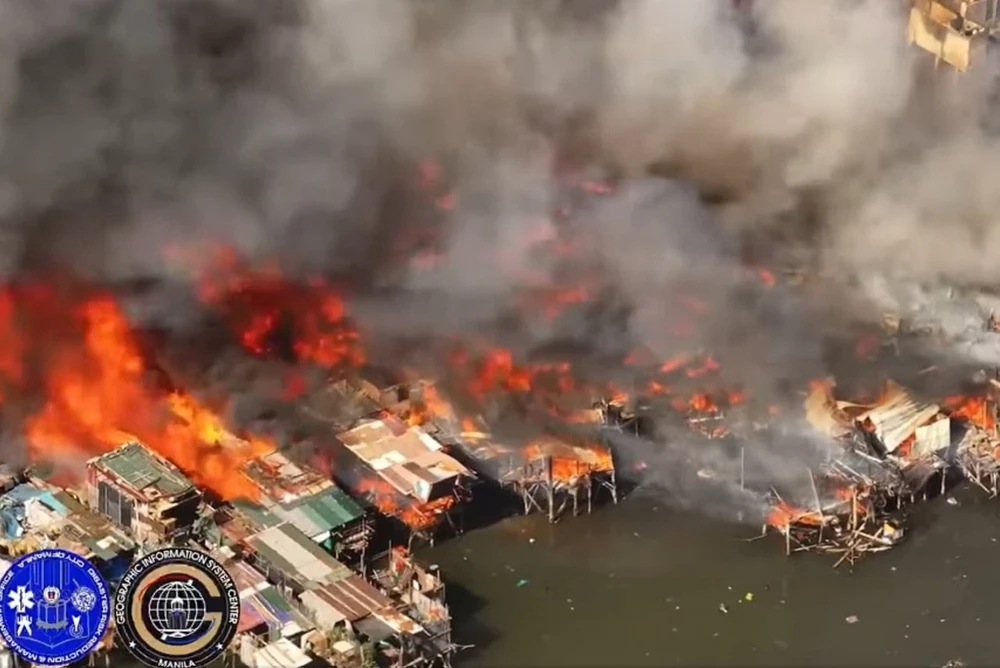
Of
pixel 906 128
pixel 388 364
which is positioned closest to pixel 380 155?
pixel 388 364

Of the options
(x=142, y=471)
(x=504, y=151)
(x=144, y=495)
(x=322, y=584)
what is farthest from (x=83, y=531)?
(x=504, y=151)

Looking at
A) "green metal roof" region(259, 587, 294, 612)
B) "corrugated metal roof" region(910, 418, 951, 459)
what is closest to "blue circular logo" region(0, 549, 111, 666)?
"green metal roof" region(259, 587, 294, 612)

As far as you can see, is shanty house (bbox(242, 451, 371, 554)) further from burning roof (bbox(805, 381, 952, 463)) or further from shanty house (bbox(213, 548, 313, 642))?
burning roof (bbox(805, 381, 952, 463))

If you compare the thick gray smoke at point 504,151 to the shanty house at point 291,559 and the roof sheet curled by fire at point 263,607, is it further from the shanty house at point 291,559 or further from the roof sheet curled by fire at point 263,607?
the roof sheet curled by fire at point 263,607

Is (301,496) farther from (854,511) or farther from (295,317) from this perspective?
(854,511)

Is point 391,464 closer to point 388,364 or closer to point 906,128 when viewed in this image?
point 388,364
